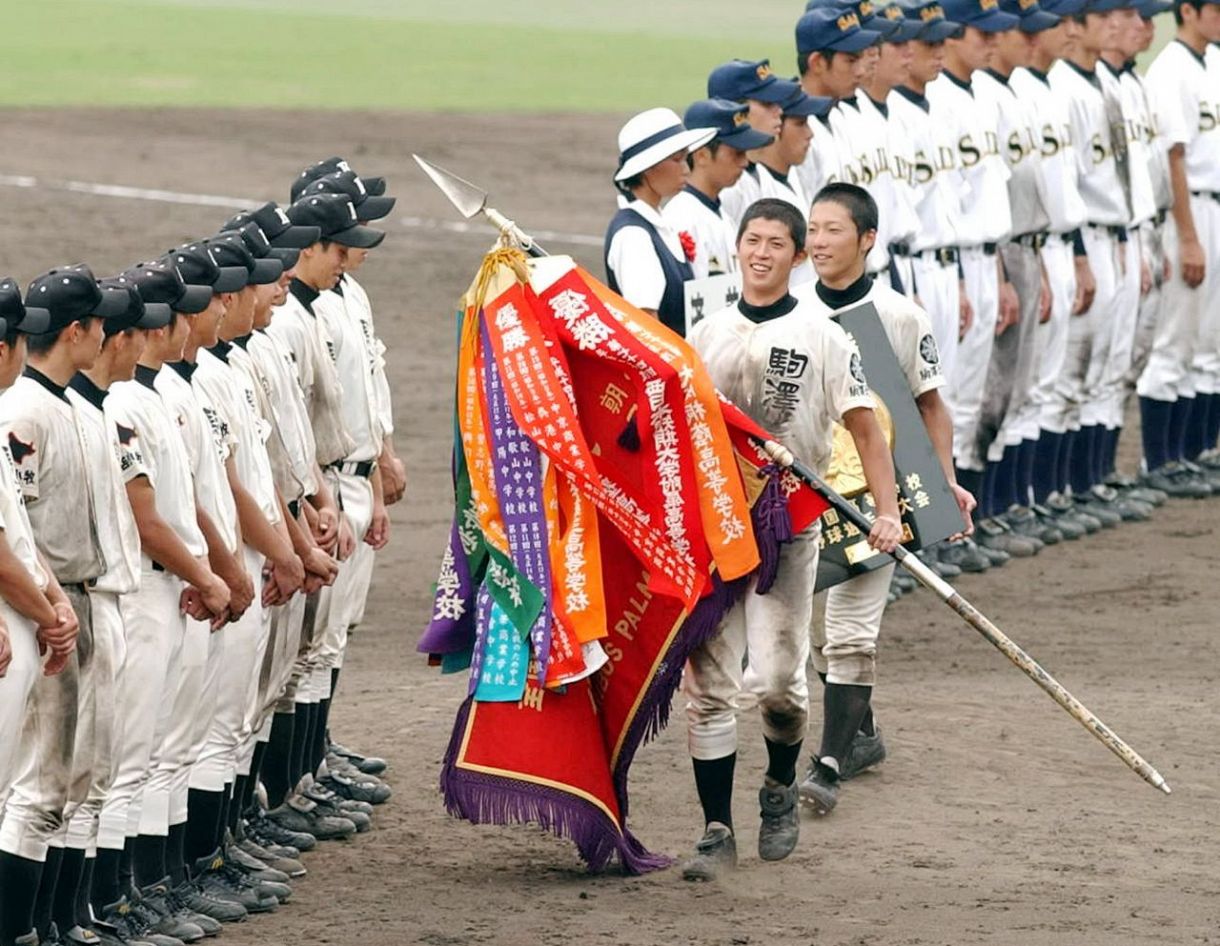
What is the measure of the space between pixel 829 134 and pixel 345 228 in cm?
345

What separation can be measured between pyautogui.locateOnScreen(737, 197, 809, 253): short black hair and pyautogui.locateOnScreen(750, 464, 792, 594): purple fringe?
27.1 inches

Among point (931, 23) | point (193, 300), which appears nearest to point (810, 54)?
point (931, 23)

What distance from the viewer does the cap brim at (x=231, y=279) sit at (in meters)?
7.12

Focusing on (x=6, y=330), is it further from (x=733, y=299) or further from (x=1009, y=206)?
(x=1009, y=206)

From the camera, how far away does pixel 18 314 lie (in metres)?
6.02

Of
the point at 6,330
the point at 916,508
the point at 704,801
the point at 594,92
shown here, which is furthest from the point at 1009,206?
the point at 594,92

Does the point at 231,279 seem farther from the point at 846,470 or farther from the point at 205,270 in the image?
the point at 846,470

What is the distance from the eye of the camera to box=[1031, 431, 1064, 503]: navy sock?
1251 cm

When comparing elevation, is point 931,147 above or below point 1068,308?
above

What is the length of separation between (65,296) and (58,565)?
65 cm

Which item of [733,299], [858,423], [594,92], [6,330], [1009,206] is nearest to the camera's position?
[6,330]

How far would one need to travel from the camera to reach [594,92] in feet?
102

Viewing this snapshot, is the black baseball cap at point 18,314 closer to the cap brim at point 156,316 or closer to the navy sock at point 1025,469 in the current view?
the cap brim at point 156,316

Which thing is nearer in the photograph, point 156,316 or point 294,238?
point 156,316
